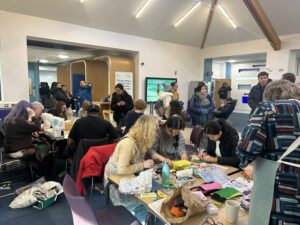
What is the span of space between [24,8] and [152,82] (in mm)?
3746

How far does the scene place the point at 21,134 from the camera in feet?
9.78

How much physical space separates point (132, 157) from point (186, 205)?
77 centimetres

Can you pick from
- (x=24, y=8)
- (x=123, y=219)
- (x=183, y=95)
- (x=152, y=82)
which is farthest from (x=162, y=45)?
(x=123, y=219)

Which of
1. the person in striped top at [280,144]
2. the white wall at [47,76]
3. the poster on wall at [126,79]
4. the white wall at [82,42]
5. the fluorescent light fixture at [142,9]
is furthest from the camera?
the white wall at [47,76]

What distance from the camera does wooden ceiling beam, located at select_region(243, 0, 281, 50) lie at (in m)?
4.89

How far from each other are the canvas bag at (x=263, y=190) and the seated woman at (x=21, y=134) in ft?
9.33

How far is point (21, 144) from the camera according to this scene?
9.82ft

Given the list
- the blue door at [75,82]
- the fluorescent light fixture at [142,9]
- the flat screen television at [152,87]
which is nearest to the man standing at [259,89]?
the fluorescent light fixture at [142,9]

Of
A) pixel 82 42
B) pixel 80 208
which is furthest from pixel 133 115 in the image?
pixel 82 42

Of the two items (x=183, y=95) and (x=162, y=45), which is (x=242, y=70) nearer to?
(x=183, y=95)

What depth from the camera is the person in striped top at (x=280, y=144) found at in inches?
37.7

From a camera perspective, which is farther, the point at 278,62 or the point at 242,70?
the point at 242,70

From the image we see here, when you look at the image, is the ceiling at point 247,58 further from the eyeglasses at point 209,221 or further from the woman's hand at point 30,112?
the eyeglasses at point 209,221

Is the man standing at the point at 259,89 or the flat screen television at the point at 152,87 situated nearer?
the man standing at the point at 259,89
